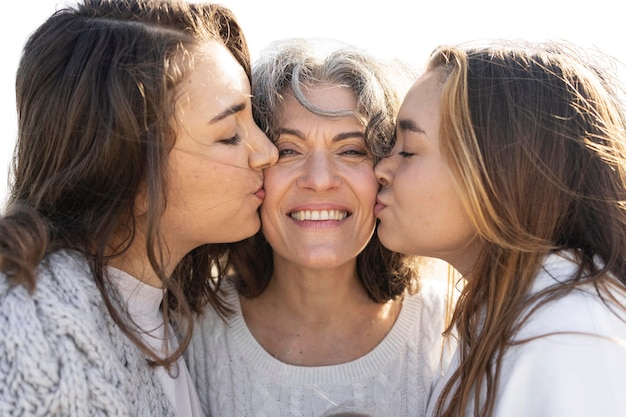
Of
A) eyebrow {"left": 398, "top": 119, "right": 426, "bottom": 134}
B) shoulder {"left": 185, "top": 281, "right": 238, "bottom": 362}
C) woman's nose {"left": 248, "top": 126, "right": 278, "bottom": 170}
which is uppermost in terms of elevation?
eyebrow {"left": 398, "top": 119, "right": 426, "bottom": 134}

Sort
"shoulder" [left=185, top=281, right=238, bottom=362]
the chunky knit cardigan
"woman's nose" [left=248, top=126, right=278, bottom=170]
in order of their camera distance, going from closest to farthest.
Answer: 1. the chunky knit cardigan
2. "woman's nose" [left=248, top=126, right=278, bottom=170]
3. "shoulder" [left=185, top=281, right=238, bottom=362]

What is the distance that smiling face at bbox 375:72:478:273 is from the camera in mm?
2398

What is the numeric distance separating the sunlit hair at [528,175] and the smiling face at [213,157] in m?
0.75

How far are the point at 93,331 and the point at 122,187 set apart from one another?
51 centimetres

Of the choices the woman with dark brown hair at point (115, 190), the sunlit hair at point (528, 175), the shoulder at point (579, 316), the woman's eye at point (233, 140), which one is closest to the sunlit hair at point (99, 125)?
the woman with dark brown hair at point (115, 190)

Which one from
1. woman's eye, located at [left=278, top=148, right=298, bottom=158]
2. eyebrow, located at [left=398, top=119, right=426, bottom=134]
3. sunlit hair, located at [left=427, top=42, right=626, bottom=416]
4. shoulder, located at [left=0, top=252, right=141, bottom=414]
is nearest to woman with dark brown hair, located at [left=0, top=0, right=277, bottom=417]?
shoulder, located at [left=0, top=252, right=141, bottom=414]

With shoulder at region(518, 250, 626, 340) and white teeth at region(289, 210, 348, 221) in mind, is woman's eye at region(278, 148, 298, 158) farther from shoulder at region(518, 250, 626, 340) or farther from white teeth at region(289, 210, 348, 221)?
shoulder at region(518, 250, 626, 340)

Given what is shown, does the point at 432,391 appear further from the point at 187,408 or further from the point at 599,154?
the point at 599,154

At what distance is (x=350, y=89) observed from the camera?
2.83m

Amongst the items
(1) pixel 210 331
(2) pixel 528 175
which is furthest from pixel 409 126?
(1) pixel 210 331

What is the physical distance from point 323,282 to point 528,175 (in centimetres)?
115

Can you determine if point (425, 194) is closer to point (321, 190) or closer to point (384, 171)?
point (384, 171)

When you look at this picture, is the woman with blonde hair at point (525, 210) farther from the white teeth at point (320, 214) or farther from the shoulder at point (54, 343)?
the shoulder at point (54, 343)

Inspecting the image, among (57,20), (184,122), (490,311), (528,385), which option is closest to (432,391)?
(490,311)
